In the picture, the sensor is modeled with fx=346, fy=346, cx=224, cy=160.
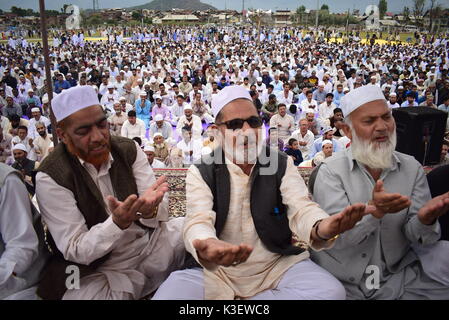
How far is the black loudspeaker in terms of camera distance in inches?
164

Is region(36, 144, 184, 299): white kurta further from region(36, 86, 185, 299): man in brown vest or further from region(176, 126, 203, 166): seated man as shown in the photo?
region(176, 126, 203, 166): seated man

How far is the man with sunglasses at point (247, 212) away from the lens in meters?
1.42

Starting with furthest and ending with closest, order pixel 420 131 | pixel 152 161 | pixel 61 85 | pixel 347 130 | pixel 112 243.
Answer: pixel 61 85 < pixel 152 161 < pixel 420 131 < pixel 347 130 < pixel 112 243

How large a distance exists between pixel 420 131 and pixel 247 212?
3.55m

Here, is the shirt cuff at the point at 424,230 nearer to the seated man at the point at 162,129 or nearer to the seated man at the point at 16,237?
the seated man at the point at 16,237

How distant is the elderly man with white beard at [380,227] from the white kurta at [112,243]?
2.52 feet

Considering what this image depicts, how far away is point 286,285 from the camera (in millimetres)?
1438

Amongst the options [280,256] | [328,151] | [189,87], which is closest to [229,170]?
[280,256]

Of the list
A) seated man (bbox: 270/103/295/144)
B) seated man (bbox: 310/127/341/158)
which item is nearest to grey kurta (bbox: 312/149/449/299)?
seated man (bbox: 310/127/341/158)

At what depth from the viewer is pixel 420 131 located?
418 cm

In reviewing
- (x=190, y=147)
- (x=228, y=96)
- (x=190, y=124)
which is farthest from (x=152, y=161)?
(x=228, y=96)

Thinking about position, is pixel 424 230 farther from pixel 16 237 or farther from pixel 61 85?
pixel 61 85
